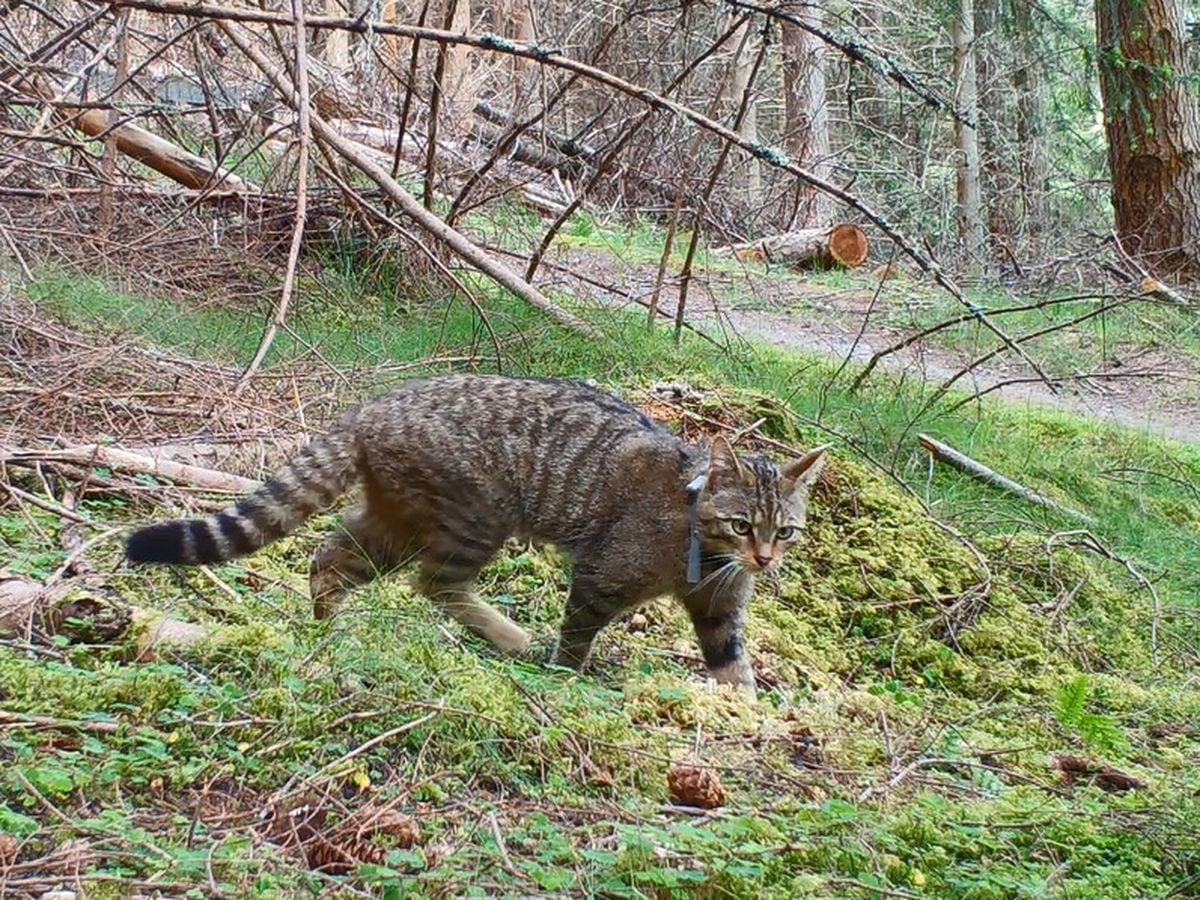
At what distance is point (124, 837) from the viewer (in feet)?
9.87

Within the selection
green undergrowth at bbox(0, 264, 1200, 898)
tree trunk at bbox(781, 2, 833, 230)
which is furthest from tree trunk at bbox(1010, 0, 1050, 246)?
green undergrowth at bbox(0, 264, 1200, 898)

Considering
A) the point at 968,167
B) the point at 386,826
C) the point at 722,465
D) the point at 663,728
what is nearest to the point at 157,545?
the point at 386,826

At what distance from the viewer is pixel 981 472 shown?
905 centimetres

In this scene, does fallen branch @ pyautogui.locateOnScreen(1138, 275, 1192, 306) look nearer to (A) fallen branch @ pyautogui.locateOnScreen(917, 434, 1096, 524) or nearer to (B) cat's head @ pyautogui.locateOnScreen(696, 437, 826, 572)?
(A) fallen branch @ pyautogui.locateOnScreen(917, 434, 1096, 524)

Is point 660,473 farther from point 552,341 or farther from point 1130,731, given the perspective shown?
point 552,341

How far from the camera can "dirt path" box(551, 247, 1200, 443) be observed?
12.5 metres

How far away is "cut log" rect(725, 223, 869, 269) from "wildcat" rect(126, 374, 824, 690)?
45.9 ft

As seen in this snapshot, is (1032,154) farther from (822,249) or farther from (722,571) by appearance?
(722,571)

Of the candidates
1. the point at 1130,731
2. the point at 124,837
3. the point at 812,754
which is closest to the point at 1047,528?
the point at 1130,731

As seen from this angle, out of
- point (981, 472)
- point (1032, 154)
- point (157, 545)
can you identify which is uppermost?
point (1032, 154)

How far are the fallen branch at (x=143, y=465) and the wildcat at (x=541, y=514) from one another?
2.00ft

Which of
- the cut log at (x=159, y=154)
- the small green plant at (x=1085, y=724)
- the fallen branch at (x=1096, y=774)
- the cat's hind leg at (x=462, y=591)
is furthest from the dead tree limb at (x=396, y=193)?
the fallen branch at (x=1096, y=774)

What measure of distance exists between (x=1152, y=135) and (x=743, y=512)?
495 inches

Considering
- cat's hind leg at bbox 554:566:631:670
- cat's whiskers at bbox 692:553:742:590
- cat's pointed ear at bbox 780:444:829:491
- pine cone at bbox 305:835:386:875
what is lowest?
cat's hind leg at bbox 554:566:631:670
